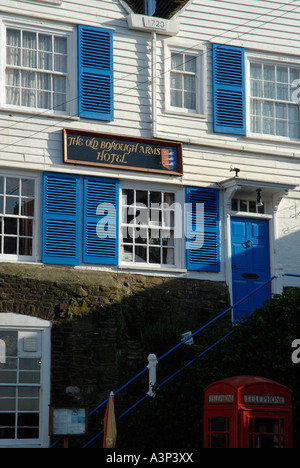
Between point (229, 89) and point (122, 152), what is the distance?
303 centimetres

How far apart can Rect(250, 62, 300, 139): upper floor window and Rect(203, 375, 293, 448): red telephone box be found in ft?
27.1

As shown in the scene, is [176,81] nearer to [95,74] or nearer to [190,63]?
[190,63]

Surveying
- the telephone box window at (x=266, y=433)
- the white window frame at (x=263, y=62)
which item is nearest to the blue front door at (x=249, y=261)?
the white window frame at (x=263, y=62)

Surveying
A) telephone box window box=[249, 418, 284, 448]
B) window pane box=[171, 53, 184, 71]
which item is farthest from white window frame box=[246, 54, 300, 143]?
telephone box window box=[249, 418, 284, 448]

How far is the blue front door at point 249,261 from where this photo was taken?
17.6 metres

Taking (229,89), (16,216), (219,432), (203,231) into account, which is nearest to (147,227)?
(203,231)

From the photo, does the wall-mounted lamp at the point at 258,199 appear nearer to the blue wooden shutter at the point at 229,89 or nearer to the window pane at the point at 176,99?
the blue wooden shutter at the point at 229,89

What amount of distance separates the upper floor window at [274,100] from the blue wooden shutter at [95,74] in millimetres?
3473

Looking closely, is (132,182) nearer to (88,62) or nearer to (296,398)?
(88,62)

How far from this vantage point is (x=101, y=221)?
16.6m

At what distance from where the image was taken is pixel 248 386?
37.6 feet

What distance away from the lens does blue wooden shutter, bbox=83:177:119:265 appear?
16344 mm

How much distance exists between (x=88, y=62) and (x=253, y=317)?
20.7 feet
